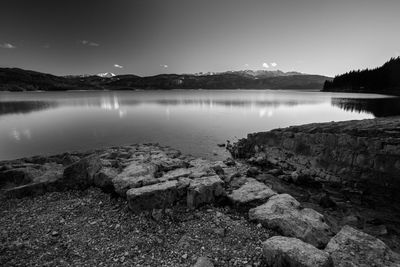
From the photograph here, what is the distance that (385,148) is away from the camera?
14.7 metres

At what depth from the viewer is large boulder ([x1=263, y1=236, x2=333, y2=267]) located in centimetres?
649

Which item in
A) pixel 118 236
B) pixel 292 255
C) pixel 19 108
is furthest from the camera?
pixel 19 108

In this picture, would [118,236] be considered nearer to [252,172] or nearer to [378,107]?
[252,172]

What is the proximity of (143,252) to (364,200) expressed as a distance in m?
14.3

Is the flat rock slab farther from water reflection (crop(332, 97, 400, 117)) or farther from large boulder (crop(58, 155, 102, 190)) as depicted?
water reflection (crop(332, 97, 400, 117))

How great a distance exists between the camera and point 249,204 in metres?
11.4

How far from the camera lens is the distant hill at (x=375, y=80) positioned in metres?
120

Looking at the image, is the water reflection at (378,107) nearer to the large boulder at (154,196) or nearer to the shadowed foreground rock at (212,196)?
the shadowed foreground rock at (212,196)

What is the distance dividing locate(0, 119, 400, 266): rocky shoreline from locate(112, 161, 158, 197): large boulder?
58 mm

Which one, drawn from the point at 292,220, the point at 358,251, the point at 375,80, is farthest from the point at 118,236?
the point at 375,80

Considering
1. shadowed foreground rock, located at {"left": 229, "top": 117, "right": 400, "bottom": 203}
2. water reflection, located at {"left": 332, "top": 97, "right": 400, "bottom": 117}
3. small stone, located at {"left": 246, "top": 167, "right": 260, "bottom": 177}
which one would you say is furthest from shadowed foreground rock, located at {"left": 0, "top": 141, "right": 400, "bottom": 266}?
water reflection, located at {"left": 332, "top": 97, "right": 400, "bottom": 117}

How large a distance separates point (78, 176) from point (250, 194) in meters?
10.9

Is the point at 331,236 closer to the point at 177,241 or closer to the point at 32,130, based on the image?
the point at 177,241

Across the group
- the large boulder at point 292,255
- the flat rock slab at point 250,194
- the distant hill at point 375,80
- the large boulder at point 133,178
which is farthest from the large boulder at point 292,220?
the distant hill at point 375,80
